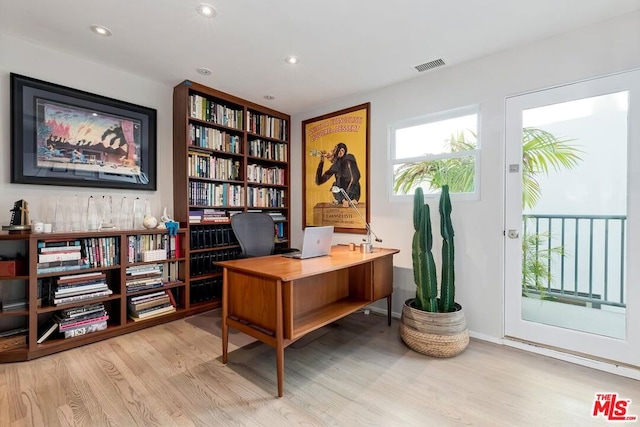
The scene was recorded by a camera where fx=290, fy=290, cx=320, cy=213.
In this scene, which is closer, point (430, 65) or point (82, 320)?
point (82, 320)

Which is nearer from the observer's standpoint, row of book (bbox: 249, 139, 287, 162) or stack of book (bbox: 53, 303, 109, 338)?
stack of book (bbox: 53, 303, 109, 338)

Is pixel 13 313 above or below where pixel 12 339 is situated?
above

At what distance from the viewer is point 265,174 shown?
13.2 feet

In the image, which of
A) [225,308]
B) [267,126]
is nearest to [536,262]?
[225,308]

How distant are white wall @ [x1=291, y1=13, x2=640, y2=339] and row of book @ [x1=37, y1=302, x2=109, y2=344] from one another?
281cm

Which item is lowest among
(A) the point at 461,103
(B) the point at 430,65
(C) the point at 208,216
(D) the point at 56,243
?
(D) the point at 56,243

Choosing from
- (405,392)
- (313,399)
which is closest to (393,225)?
(405,392)

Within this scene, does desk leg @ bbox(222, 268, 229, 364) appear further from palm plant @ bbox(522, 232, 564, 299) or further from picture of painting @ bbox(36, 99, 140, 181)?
palm plant @ bbox(522, 232, 564, 299)

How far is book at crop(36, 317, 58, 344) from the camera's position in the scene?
90.3 inches

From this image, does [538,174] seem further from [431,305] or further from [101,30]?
[101,30]

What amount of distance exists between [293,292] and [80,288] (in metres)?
1.90

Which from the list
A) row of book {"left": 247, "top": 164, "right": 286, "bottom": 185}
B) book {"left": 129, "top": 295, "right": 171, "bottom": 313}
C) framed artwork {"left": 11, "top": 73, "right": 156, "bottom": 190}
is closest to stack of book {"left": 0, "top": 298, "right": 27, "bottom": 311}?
book {"left": 129, "top": 295, "right": 171, "bottom": 313}

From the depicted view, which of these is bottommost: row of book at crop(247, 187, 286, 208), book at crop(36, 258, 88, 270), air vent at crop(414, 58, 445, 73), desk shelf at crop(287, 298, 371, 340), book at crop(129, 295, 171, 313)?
book at crop(129, 295, 171, 313)

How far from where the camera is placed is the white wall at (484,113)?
7.07 feet
